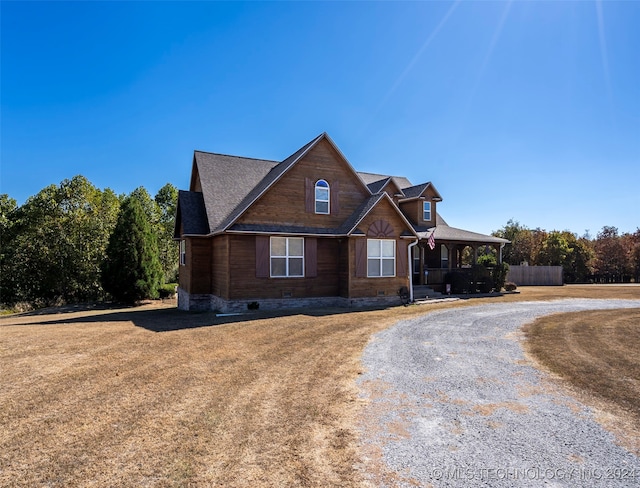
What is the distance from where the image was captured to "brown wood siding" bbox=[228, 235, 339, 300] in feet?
54.2

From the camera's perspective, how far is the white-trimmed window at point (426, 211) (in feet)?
82.2

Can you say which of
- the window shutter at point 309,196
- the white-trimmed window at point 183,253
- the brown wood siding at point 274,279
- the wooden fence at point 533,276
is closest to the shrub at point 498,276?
the wooden fence at point 533,276

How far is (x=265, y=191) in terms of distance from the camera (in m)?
16.9

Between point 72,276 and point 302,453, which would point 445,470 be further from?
point 72,276

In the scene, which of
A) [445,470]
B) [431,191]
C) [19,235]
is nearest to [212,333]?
[445,470]

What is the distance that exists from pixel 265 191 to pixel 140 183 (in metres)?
33.7

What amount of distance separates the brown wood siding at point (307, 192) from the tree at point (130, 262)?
36.3 feet

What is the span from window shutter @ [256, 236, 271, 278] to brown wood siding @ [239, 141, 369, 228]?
2.92 feet

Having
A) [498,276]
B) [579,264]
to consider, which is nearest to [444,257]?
[498,276]

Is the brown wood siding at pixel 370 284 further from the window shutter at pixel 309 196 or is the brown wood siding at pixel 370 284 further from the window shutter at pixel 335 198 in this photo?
the window shutter at pixel 309 196

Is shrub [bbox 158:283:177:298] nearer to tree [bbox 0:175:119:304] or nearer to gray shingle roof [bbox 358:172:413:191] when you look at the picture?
tree [bbox 0:175:119:304]

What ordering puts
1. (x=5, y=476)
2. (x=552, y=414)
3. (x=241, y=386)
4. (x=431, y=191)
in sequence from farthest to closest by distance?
(x=431, y=191)
(x=241, y=386)
(x=552, y=414)
(x=5, y=476)

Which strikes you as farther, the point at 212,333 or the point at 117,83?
the point at 117,83

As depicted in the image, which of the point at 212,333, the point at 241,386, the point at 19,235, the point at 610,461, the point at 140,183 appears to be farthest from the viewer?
the point at 140,183
